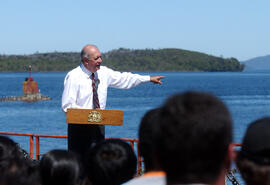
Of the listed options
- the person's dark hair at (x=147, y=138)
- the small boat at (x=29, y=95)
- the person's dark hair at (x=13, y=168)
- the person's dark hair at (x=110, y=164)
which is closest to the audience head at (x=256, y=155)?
the person's dark hair at (x=147, y=138)

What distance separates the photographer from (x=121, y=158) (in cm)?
327

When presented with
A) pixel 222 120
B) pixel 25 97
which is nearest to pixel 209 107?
pixel 222 120

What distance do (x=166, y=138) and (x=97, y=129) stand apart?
14.9 ft

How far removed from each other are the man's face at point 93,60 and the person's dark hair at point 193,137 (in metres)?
4.47

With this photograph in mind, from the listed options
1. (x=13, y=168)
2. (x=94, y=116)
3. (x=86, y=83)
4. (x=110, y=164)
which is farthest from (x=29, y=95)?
(x=13, y=168)

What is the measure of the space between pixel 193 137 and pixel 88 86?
15.5 feet

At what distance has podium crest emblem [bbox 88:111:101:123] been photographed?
19.3 feet

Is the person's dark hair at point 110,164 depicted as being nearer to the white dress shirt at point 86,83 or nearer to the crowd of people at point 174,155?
the crowd of people at point 174,155

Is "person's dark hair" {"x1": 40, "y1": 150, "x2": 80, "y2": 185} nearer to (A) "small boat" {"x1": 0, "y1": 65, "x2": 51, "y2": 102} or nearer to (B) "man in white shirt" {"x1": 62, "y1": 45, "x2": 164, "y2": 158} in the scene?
(B) "man in white shirt" {"x1": 62, "y1": 45, "x2": 164, "y2": 158}

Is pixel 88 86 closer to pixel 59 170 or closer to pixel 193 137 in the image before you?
pixel 59 170

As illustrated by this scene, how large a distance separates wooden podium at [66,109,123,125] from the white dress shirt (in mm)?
503

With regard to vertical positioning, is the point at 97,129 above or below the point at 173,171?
below

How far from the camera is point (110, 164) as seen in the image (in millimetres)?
3250

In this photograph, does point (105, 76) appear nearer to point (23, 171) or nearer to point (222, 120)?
point (23, 171)
